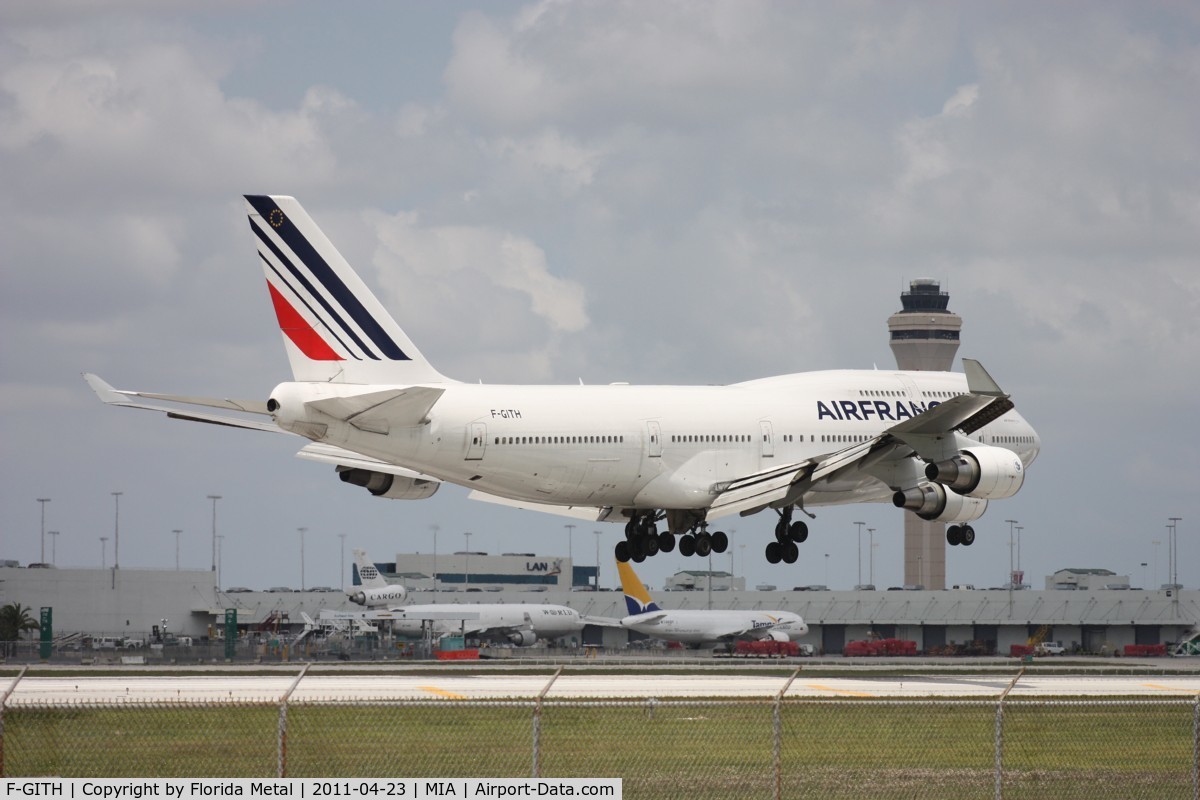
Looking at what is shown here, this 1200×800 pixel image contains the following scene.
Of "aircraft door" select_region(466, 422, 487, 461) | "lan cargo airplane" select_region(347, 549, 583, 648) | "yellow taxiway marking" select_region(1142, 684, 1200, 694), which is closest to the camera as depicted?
"aircraft door" select_region(466, 422, 487, 461)

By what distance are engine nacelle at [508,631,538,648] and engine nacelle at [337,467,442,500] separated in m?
64.6

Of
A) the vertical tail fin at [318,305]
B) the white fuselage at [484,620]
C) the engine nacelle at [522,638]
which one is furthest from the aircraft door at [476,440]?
the white fuselage at [484,620]

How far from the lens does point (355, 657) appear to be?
7538cm

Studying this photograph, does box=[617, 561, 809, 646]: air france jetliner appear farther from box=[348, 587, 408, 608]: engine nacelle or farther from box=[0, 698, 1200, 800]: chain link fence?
box=[0, 698, 1200, 800]: chain link fence

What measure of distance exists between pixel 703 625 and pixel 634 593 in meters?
7.92

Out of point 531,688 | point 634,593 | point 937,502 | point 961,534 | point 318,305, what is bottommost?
point 634,593

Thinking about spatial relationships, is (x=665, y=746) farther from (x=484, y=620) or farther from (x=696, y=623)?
(x=484, y=620)

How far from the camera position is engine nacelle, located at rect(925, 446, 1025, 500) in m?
43.2

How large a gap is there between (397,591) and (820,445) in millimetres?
92417

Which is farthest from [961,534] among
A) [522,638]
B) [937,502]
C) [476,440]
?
[522,638]

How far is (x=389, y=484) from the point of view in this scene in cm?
4609

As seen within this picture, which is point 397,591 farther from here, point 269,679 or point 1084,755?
point 1084,755
